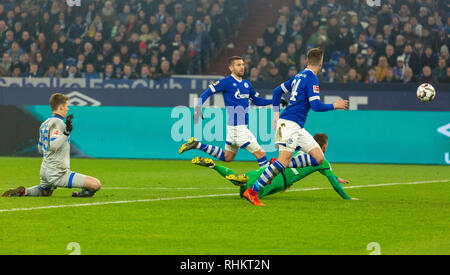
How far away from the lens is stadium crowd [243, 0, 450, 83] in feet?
70.4

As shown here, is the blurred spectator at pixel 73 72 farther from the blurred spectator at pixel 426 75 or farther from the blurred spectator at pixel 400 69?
the blurred spectator at pixel 426 75

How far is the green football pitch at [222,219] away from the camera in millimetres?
7160

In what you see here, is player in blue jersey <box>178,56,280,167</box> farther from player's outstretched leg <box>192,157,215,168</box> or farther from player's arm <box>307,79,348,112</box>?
player's arm <box>307,79,348,112</box>

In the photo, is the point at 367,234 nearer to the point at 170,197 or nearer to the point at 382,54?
the point at 170,197

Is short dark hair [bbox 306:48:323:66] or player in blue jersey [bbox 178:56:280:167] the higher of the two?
short dark hair [bbox 306:48:323:66]

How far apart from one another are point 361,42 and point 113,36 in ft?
25.8

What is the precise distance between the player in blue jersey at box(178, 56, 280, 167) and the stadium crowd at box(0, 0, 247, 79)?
1024cm

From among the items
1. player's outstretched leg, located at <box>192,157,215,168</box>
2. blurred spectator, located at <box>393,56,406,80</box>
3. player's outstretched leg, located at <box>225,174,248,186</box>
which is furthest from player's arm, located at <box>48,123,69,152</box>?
blurred spectator, located at <box>393,56,406,80</box>

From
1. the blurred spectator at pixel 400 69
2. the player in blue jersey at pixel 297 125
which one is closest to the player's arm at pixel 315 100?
the player in blue jersey at pixel 297 125

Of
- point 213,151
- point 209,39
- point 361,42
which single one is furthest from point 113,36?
point 213,151

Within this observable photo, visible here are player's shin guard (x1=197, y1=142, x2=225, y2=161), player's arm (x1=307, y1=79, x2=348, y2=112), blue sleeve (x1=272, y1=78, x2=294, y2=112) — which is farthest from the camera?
player's shin guard (x1=197, y1=142, x2=225, y2=161)

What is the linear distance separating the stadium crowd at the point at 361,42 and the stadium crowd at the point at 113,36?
194 centimetres

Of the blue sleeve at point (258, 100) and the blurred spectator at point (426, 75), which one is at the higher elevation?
the blurred spectator at point (426, 75)

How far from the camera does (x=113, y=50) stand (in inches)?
966
